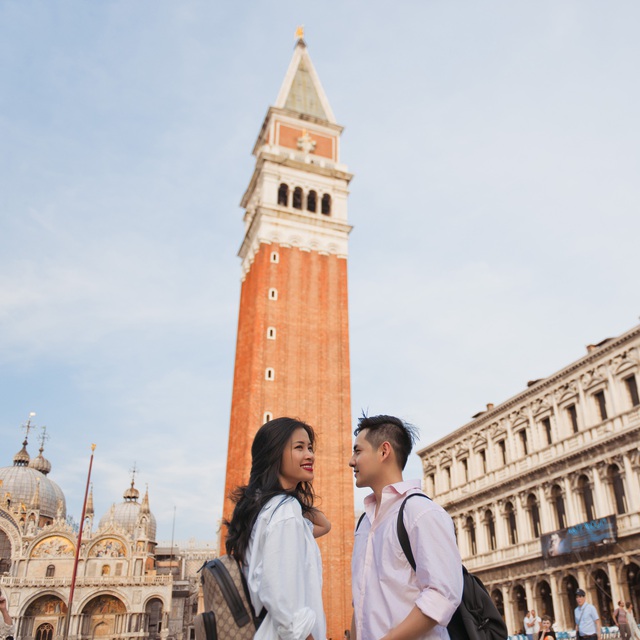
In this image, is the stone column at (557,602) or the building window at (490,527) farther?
the building window at (490,527)

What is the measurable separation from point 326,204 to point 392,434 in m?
Result: 41.9

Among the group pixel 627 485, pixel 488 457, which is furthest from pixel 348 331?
pixel 627 485

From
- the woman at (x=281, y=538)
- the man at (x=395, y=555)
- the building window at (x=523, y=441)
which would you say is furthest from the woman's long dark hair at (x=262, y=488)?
the building window at (x=523, y=441)

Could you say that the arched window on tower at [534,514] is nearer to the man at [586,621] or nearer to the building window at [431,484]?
the building window at [431,484]

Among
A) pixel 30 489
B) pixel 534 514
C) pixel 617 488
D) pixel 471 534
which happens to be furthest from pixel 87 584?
pixel 617 488

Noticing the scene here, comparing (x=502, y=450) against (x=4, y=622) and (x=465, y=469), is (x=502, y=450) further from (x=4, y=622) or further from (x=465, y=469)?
(x=4, y=622)

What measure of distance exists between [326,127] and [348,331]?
16.2m

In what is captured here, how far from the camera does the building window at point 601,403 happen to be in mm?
28156

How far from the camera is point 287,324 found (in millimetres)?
41031

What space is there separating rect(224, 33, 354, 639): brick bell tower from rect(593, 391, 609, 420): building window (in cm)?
1476

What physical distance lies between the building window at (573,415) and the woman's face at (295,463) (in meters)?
28.2

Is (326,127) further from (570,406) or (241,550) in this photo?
(241,550)

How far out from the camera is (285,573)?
337 cm

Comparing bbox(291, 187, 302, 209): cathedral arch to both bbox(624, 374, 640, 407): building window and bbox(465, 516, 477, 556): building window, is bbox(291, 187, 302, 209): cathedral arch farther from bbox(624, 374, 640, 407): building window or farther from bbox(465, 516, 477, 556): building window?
bbox(624, 374, 640, 407): building window
